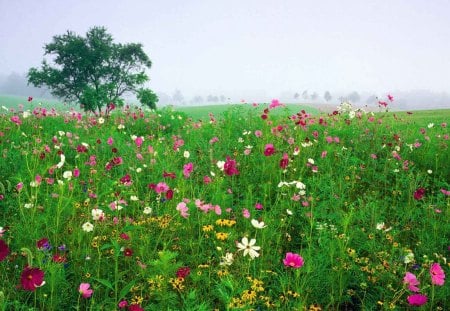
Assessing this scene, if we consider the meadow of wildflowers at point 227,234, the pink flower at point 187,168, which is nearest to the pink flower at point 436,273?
the meadow of wildflowers at point 227,234

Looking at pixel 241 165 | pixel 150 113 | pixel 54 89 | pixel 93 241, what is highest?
pixel 54 89

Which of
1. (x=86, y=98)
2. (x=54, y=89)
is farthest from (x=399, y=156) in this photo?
(x=54, y=89)

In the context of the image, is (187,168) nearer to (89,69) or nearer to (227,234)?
Result: (227,234)

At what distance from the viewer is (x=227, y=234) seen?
2828 millimetres

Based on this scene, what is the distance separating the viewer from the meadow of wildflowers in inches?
93.7

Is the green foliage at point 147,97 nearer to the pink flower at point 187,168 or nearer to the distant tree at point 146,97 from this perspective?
the distant tree at point 146,97

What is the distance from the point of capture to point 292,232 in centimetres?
348

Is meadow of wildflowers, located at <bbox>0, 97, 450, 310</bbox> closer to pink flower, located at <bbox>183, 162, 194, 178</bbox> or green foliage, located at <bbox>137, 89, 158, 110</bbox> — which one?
pink flower, located at <bbox>183, 162, 194, 178</bbox>

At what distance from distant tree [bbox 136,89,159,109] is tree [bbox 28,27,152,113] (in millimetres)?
1230

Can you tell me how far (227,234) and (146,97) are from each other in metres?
33.0

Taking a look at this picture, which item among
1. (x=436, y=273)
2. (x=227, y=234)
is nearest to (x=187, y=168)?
(x=227, y=234)

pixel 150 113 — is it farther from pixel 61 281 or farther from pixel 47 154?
pixel 61 281

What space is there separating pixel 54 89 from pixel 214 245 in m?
36.0

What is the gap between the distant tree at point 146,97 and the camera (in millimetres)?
34312
